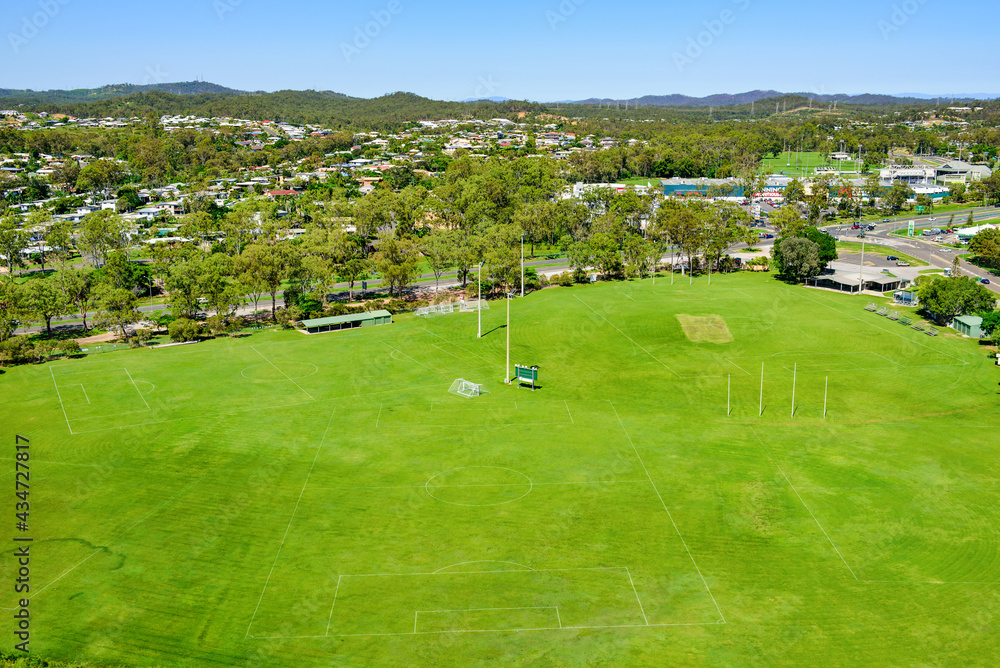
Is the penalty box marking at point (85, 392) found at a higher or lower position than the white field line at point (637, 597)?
higher

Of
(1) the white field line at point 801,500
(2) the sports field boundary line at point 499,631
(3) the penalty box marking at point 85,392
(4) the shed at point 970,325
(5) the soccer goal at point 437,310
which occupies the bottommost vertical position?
(2) the sports field boundary line at point 499,631

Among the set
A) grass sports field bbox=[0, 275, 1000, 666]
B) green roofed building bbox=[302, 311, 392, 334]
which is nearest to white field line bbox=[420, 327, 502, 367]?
grass sports field bbox=[0, 275, 1000, 666]

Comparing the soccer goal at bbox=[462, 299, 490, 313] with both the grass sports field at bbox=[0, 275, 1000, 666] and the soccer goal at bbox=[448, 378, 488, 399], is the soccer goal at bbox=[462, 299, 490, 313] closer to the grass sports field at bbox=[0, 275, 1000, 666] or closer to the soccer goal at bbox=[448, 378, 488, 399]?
the grass sports field at bbox=[0, 275, 1000, 666]

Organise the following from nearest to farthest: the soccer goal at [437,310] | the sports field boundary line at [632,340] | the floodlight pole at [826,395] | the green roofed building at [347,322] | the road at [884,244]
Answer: the floodlight pole at [826,395], the sports field boundary line at [632,340], the green roofed building at [347,322], the soccer goal at [437,310], the road at [884,244]

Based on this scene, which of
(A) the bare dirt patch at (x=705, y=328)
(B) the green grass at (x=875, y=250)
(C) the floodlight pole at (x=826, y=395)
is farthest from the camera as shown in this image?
(B) the green grass at (x=875, y=250)

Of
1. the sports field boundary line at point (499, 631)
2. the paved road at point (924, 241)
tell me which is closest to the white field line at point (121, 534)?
the sports field boundary line at point (499, 631)

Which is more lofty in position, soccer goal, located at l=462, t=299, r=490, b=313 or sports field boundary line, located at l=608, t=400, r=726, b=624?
soccer goal, located at l=462, t=299, r=490, b=313

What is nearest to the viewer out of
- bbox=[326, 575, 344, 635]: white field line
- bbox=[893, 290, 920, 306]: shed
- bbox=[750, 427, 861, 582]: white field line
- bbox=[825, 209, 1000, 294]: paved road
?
bbox=[326, 575, 344, 635]: white field line

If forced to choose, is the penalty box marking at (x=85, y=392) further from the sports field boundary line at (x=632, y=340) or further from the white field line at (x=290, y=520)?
the sports field boundary line at (x=632, y=340)
